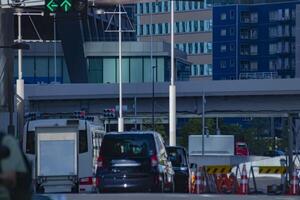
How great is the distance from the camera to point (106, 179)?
23.7 meters

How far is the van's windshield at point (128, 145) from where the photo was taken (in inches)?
Result: 909

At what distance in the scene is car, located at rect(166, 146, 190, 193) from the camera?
29.2 m

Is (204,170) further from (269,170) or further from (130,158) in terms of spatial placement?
(130,158)

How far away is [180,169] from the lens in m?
29.4

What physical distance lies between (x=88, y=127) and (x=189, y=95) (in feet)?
137

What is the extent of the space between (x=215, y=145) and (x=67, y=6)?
33130 millimetres

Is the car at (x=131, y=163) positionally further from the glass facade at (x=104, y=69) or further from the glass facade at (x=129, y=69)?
the glass facade at (x=104, y=69)

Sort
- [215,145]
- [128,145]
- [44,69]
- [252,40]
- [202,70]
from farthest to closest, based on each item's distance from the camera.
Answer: [252,40], [202,70], [44,69], [215,145], [128,145]

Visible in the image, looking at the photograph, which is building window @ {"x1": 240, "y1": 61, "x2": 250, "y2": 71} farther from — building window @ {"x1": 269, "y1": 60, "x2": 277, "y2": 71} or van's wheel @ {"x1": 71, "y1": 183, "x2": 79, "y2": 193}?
van's wheel @ {"x1": 71, "y1": 183, "x2": 79, "y2": 193}

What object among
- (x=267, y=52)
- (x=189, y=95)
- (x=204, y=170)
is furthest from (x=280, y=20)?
(x=204, y=170)

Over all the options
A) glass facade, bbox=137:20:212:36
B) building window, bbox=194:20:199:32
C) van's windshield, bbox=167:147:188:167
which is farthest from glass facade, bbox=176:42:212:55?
van's windshield, bbox=167:147:188:167

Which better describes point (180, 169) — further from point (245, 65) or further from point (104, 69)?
point (245, 65)

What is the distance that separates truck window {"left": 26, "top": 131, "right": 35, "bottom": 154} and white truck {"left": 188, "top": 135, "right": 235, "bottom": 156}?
76.6ft

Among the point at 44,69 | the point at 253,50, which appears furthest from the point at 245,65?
the point at 44,69
